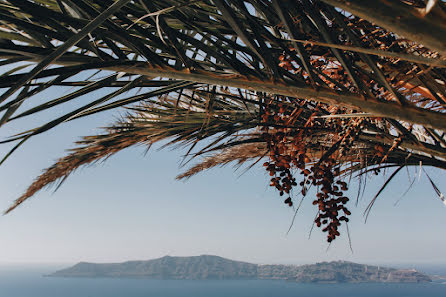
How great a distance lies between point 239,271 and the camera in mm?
46562

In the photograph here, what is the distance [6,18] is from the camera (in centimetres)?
49

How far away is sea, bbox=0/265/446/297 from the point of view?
117ft

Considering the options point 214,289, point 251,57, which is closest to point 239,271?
point 214,289

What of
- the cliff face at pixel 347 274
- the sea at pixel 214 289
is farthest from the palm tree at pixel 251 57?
the cliff face at pixel 347 274

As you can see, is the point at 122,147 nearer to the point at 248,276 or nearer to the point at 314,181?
the point at 314,181

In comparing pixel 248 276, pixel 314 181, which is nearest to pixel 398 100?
pixel 314 181

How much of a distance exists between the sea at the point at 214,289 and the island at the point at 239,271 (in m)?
0.88

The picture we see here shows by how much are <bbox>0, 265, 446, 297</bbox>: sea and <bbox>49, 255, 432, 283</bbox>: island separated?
880 millimetres

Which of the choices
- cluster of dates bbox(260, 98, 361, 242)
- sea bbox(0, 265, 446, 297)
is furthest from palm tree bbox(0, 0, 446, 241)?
sea bbox(0, 265, 446, 297)

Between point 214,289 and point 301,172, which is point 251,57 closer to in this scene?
point 301,172

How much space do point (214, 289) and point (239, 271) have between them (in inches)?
247

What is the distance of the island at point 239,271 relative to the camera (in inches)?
1587

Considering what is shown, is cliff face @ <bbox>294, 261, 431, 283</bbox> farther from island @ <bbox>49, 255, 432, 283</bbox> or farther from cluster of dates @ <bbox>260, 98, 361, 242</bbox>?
cluster of dates @ <bbox>260, 98, 361, 242</bbox>

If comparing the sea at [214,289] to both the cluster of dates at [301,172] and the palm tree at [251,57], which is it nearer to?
the cluster of dates at [301,172]
